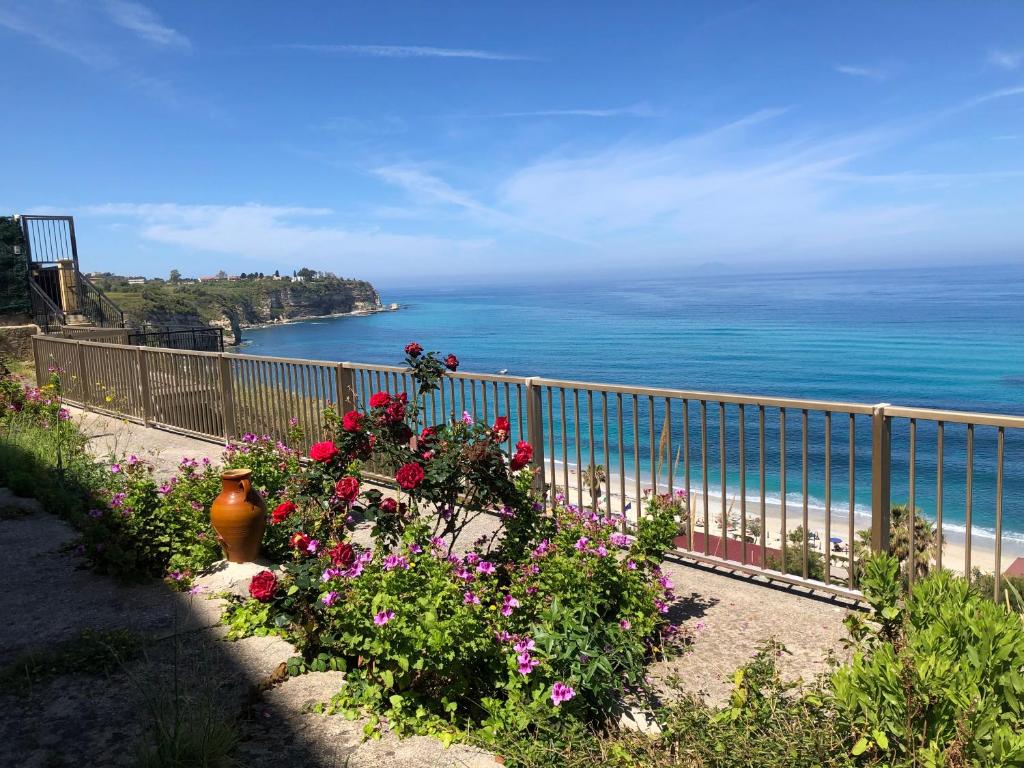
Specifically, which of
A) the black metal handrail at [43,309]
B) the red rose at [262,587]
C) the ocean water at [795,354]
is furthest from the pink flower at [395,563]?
the black metal handrail at [43,309]

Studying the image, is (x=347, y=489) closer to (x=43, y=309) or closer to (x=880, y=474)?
(x=880, y=474)

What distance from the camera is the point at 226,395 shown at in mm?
9336

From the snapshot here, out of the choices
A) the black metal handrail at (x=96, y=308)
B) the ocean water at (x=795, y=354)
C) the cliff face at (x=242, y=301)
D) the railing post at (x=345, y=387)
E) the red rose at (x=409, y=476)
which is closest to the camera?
the red rose at (x=409, y=476)

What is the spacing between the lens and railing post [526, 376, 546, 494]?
584 centimetres

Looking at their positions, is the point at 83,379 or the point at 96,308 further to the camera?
the point at 96,308

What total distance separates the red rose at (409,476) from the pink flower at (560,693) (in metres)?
1.32

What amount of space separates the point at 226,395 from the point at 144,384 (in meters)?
2.32

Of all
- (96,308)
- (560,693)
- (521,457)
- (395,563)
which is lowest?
(560,693)

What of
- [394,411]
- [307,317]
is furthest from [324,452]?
[307,317]

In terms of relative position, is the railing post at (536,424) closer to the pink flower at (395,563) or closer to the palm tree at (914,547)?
the palm tree at (914,547)

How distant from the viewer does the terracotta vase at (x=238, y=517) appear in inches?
195

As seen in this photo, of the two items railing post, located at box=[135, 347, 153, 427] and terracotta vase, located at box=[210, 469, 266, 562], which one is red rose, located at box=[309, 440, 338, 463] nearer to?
terracotta vase, located at box=[210, 469, 266, 562]

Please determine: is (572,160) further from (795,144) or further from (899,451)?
(899,451)

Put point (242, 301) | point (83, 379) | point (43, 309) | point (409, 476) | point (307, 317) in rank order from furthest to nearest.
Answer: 1. point (307, 317)
2. point (242, 301)
3. point (43, 309)
4. point (83, 379)
5. point (409, 476)
